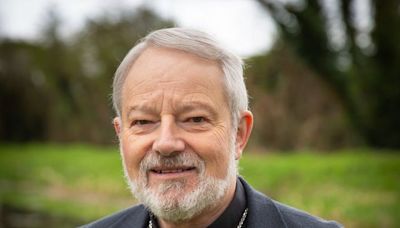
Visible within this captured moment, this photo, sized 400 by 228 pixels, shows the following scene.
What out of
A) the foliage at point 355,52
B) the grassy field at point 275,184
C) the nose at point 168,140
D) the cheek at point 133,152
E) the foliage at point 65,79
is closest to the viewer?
the nose at point 168,140

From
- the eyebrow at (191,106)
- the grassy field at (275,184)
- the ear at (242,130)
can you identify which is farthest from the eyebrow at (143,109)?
the grassy field at (275,184)

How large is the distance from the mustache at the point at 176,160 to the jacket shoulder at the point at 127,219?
45 centimetres

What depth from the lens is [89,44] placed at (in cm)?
2241

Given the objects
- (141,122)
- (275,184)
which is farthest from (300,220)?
(275,184)

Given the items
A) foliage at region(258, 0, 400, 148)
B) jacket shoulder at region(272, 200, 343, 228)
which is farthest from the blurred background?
jacket shoulder at region(272, 200, 343, 228)

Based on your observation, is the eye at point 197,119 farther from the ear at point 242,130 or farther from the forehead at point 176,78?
the ear at point 242,130

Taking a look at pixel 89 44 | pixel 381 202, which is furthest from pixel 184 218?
pixel 89 44

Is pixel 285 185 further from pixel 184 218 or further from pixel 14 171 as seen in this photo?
pixel 14 171

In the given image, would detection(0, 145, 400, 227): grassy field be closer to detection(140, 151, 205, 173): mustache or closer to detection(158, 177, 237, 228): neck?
detection(158, 177, 237, 228): neck

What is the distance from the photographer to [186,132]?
7.83ft

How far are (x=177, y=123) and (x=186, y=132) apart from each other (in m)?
0.05

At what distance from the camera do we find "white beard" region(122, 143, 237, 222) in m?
2.38

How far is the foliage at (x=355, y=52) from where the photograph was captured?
11.8m

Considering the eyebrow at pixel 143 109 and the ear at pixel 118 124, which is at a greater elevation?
the eyebrow at pixel 143 109
